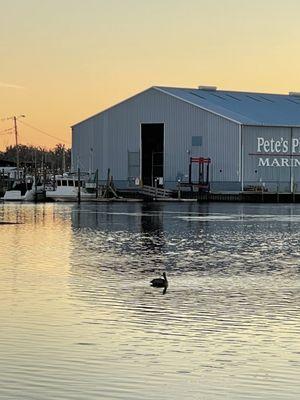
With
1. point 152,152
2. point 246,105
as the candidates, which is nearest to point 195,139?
point 152,152

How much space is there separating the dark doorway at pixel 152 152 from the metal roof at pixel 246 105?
432 centimetres

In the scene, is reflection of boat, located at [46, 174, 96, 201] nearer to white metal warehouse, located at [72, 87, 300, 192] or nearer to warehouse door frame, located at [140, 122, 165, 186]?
white metal warehouse, located at [72, 87, 300, 192]

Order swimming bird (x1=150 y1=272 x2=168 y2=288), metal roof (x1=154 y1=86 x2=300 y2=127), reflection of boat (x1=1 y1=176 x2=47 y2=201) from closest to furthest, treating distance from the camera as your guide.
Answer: swimming bird (x1=150 y1=272 x2=168 y2=288) < metal roof (x1=154 y1=86 x2=300 y2=127) < reflection of boat (x1=1 y1=176 x2=47 y2=201)

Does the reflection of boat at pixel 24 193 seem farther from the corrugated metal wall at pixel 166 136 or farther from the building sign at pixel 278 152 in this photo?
the building sign at pixel 278 152

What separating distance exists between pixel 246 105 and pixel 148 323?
90.9 meters

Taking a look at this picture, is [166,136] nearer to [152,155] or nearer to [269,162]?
[152,155]

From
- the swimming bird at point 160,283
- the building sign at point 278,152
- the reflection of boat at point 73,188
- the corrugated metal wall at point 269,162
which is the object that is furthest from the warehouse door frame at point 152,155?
the swimming bird at point 160,283

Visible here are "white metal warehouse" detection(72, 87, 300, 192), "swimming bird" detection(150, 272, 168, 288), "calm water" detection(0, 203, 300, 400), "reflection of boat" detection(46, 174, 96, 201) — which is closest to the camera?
"calm water" detection(0, 203, 300, 400)

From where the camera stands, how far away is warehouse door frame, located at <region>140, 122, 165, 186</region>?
104938mm

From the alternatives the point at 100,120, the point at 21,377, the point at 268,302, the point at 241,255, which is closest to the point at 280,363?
the point at 21,377

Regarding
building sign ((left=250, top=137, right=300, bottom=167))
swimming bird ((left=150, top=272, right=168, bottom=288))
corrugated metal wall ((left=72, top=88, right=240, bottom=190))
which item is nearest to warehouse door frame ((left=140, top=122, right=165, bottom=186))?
corrugated metal wall ((left=72, top=88, right=240, bottom=190))

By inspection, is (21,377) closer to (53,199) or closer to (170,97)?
(170,97)

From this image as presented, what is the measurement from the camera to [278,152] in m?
102

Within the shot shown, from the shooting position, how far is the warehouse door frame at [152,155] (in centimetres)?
10494
